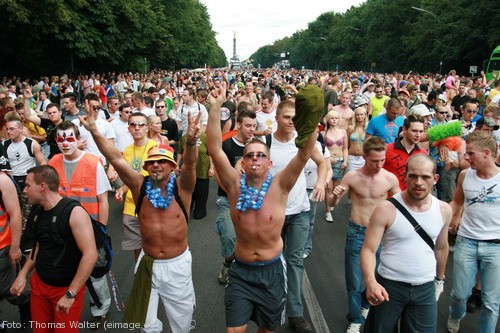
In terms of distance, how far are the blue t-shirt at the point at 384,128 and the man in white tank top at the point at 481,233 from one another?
105 inches

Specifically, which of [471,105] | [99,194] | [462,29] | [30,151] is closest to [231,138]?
[99,194]

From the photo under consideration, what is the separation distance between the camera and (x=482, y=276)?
4.30 m

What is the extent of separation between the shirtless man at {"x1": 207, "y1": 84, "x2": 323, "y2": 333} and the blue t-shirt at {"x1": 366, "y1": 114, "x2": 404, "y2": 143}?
378cm

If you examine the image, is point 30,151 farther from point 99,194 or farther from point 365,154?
point 365,154

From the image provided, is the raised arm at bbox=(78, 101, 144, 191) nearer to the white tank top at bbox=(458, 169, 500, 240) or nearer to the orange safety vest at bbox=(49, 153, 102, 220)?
the orange safety vest at bbox=(49, 153, 102, 220)

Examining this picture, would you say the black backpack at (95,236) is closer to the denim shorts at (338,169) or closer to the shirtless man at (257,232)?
the shirtless man at (257,232)

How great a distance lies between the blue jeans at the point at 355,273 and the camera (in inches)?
179

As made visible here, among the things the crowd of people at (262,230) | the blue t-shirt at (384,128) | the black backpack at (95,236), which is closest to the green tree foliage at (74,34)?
the blue t-shirt at (384,128)

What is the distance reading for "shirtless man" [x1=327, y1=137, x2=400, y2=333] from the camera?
14.9 feet

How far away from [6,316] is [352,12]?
9678cm

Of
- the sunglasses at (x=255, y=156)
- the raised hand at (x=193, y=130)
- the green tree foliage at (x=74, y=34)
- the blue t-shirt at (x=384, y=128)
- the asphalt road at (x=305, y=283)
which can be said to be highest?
the green tree foliage at (x=74, y=34)

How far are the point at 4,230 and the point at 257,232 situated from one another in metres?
2.53

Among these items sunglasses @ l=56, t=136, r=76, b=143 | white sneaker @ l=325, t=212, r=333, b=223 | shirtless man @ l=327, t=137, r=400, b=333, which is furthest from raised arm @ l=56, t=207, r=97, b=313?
white sneaker @ l=325, t=212, r=333, b=223

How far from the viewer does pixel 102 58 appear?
3753 centimetres
